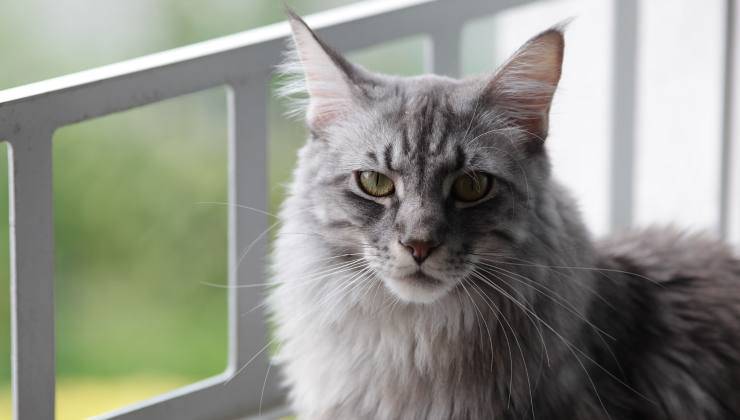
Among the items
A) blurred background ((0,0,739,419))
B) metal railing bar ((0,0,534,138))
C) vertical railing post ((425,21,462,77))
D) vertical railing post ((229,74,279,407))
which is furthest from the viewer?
blurred background ((0,0,739,419))

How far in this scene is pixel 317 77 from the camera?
1774 mm

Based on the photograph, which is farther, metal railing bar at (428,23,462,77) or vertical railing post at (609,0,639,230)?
vertical railing post at (609,0,639,230)

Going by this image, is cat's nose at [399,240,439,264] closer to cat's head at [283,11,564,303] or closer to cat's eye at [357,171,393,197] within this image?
cat's head at [283,11,564,303]

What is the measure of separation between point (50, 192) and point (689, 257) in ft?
3.66

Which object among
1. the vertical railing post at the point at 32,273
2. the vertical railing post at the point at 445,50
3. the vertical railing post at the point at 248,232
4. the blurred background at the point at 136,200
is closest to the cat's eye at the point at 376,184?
the vertical railing post at the point at 248,232

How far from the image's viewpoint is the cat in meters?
1.67

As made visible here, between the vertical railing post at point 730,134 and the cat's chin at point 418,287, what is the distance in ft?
4.24

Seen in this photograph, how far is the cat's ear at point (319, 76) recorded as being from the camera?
1696 mm

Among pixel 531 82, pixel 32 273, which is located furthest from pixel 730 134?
pixel 32 273

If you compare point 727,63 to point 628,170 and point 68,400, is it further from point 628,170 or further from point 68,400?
point 68,400

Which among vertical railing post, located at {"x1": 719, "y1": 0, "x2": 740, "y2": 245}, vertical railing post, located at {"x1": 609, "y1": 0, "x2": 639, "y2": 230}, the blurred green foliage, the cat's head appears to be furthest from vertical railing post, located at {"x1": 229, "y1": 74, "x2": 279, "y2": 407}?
the blurred green foliage

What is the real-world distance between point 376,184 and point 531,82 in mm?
284

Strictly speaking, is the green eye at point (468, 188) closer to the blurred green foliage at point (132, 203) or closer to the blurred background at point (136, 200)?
the blurred background at point (136, 200)

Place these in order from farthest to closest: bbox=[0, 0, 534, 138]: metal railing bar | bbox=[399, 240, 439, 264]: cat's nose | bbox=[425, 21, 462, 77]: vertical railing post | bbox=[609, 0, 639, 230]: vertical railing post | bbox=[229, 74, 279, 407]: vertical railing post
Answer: bbox=[609, 0, 639, 230]: vertical railing post, bbox=[425, 21, 462, 77]: vertical railing post, bbox=[229, 74, 279, 407]: vertical railing post, bbox=[0, 0, 534, 138]: metal railing bar, bbox=[399, 240, 439, 264]: cat's nose
